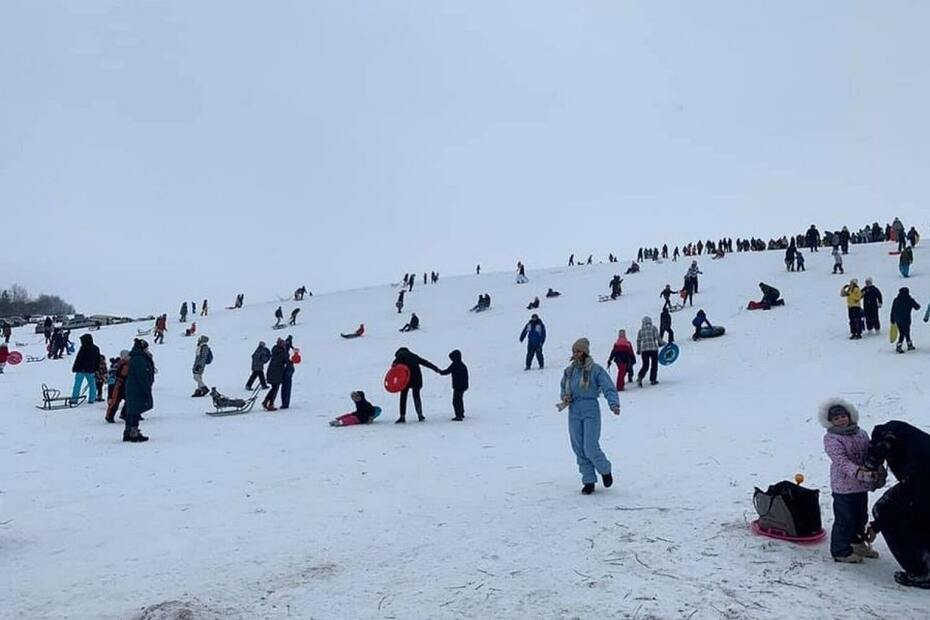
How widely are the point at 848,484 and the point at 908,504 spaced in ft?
1.77

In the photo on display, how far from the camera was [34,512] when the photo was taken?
8039mm

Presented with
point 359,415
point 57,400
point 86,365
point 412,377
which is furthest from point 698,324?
point 57,400

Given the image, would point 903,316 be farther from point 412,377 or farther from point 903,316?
point 412,377

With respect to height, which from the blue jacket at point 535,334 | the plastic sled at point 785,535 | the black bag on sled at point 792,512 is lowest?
the plastic sled at point 785,535

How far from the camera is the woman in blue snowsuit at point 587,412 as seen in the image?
8.18 meters

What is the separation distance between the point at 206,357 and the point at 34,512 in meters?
12.7

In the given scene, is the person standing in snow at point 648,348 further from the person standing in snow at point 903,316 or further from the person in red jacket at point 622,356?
the person standing in snow at point 903,316

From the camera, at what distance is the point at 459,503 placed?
7.98 metres

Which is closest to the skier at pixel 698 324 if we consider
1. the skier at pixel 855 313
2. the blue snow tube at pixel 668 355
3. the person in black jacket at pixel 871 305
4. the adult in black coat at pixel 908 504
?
the skier at pixel 855 313

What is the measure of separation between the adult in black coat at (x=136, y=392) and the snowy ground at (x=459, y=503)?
0.56 metres

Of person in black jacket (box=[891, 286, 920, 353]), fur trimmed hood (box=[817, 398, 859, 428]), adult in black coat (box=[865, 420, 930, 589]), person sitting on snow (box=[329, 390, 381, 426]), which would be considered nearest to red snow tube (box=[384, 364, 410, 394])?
person sitting on snow (box=[329, 390, 381, 426])

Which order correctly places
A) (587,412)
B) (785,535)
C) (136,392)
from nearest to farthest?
(785,535)
(587,412)
(136,392)

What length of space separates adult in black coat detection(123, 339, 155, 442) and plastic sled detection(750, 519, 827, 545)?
11.4 meters

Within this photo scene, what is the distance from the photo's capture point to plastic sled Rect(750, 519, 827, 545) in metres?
6.12
